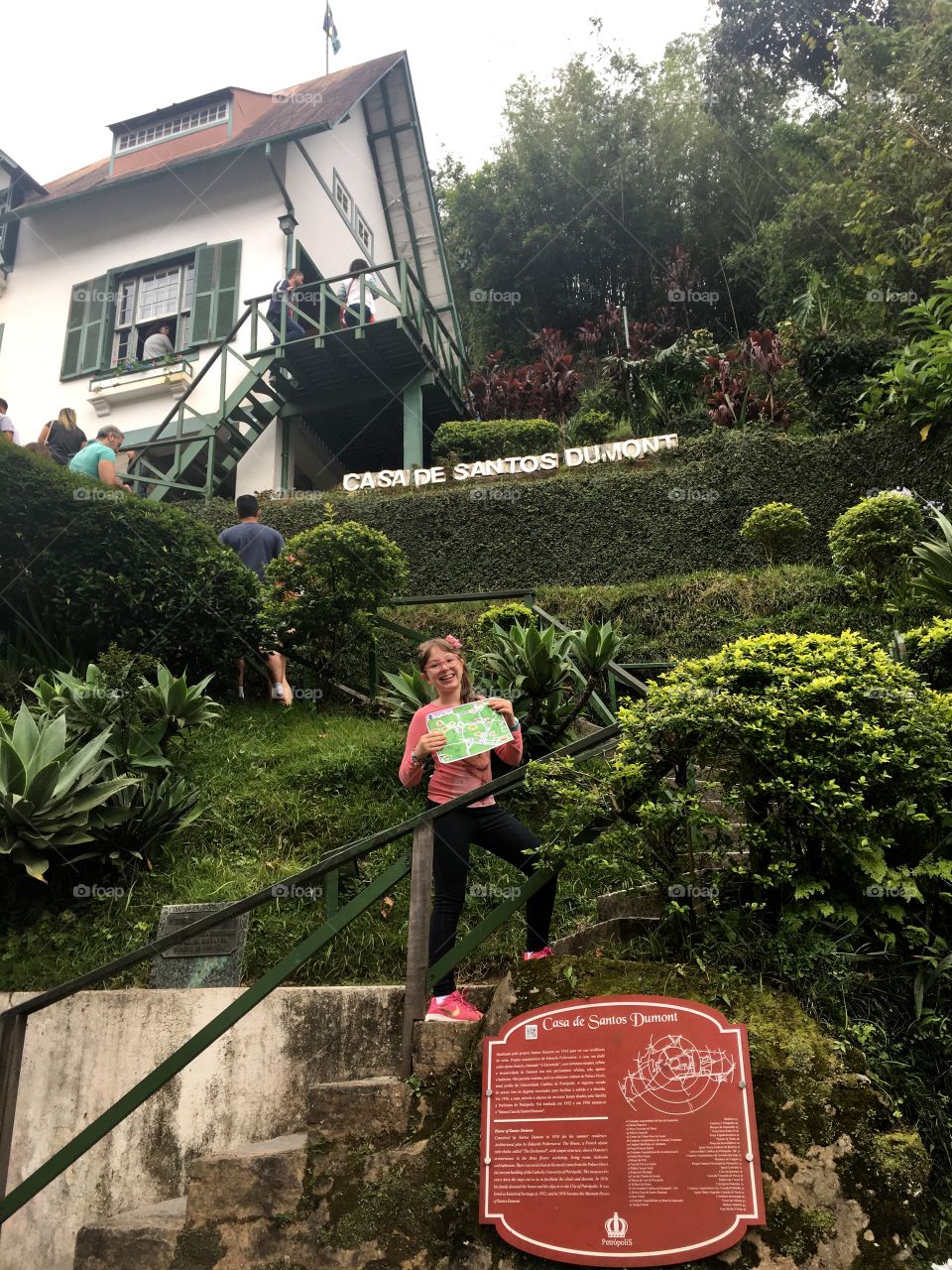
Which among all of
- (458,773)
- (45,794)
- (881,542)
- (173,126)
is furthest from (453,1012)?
(173,126)

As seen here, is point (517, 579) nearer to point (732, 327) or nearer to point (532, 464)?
point (532, 464)

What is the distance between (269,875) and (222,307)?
→ 12.7 m

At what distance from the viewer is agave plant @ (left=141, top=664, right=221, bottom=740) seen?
6.83 meters

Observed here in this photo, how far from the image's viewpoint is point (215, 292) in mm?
16391

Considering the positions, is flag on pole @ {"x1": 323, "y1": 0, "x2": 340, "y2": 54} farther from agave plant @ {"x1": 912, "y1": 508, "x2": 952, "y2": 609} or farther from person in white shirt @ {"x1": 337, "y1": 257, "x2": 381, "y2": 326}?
agave plant @ {"x1": 912, "y1": 508, "x2": 952, "y2": 609}

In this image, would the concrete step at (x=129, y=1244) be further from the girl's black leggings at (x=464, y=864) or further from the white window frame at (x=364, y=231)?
the white window frame at (x=364, y=231)

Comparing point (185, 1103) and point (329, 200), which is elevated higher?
point (329, 200)

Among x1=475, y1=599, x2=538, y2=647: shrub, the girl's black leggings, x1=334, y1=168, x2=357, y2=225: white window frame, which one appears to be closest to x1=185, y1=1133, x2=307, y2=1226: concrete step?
the girl's black leggings

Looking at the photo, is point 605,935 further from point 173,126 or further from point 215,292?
point 173,126

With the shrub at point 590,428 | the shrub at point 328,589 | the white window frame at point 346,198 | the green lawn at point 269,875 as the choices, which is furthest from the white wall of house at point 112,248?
the green lawn at point 269,875

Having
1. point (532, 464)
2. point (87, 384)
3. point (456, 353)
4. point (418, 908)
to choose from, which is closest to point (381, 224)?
point (456, 353)

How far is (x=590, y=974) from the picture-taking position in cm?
343

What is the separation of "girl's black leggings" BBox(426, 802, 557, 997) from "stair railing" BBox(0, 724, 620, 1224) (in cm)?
9

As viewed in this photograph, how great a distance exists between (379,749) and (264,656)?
2.17 m
